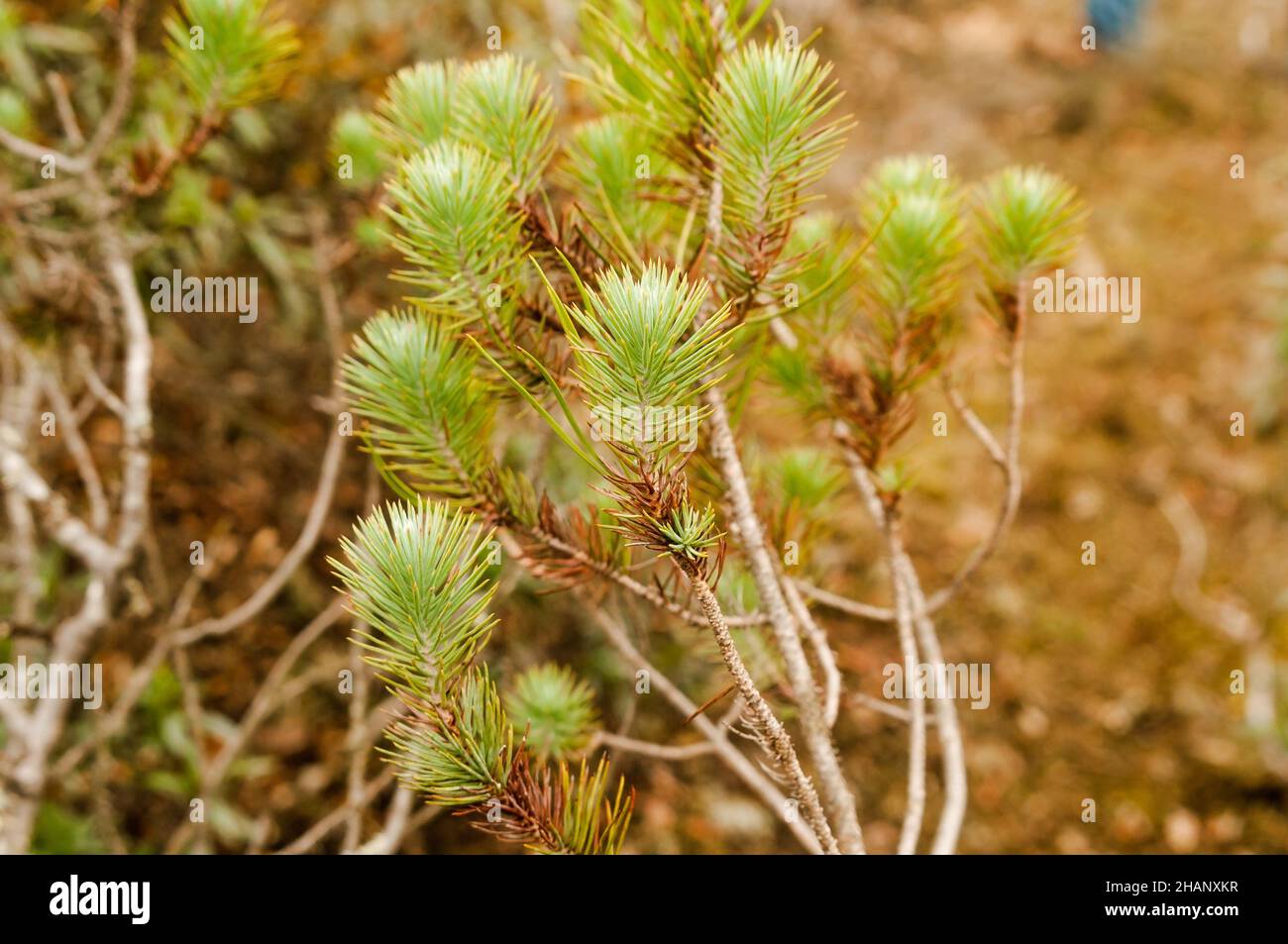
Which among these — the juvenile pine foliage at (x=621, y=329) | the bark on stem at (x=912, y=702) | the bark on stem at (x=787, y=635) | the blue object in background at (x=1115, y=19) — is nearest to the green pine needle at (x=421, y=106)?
the juvenile pine foliage at (x=621, y=329)

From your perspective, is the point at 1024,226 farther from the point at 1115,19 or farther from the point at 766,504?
the point at 1115,19

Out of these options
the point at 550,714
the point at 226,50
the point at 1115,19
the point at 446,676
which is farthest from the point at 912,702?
the point at 1115,19

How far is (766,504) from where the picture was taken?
1014 millimetres

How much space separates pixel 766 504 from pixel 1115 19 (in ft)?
12.9

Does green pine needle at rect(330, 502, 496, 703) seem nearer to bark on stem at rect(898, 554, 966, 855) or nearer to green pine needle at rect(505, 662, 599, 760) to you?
green pine needle at rect(505, 662, 599, 760)

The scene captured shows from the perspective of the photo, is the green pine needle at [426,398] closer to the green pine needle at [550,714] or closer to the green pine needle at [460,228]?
the green pine needle at [460,228]

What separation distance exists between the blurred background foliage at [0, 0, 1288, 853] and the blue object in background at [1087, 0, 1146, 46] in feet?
4.85

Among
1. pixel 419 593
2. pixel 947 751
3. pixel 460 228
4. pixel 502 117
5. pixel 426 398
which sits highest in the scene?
pixel 502 117

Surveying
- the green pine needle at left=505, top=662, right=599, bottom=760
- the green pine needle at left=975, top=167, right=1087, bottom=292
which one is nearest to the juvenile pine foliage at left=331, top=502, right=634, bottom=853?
the green pine needle at left=505, top=662, right=599, bottom=760

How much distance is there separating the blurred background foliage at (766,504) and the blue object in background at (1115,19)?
148cm

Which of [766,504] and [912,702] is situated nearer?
[912,702]

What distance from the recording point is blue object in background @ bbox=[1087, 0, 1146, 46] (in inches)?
145

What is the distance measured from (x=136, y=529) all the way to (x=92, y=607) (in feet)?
0.42

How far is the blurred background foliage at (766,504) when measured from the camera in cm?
169
